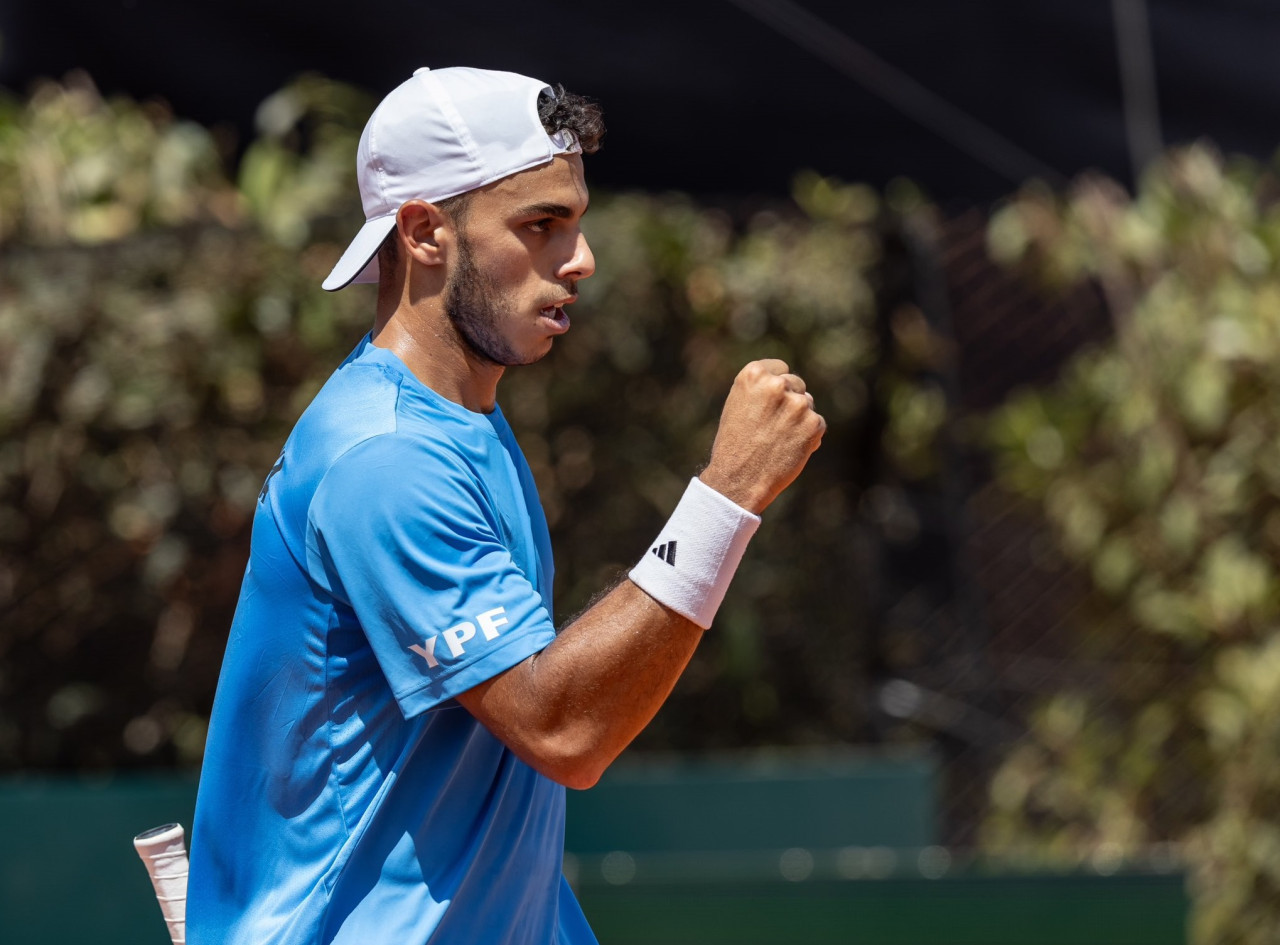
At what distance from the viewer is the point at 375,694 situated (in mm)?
1911

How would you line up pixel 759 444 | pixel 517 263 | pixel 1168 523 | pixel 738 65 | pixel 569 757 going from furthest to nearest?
1. pixel 1168 523
2. pixel 738 65
3. pixel 517 263
4. pixel 759 444
5. pixel 569 757

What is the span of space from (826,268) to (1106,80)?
4.41 ft

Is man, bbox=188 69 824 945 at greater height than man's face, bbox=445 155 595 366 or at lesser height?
lesser

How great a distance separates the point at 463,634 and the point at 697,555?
10.3 inches

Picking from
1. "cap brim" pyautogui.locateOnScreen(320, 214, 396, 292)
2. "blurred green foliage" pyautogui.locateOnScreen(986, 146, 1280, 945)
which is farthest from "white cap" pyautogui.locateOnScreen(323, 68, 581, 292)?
"blurred green foliage" pyautogui.locateOnScreen(986, 146, 1280, 945)

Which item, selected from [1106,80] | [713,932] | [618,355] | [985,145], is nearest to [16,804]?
[713,932]

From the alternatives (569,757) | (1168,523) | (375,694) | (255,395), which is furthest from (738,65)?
(569,757)

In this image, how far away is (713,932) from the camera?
12.3 feet

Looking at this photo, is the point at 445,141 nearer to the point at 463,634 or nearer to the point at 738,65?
the point at 463,634

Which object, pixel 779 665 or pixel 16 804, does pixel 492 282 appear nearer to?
pixel 16 804

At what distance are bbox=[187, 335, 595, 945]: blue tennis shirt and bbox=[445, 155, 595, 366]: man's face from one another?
0.11m

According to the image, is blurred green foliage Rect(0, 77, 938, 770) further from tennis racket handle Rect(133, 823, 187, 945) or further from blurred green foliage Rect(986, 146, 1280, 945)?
tennis racket handle Rect(133, 823, 187, 945)

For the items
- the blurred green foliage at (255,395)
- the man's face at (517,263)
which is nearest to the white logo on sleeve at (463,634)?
the man's face at (517,263)

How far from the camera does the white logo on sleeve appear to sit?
177 centimetres
